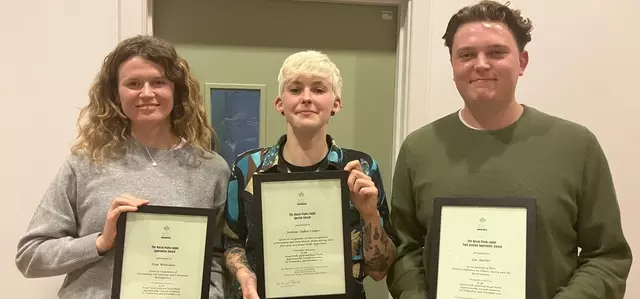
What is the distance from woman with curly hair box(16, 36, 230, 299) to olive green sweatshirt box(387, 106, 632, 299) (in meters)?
0.73

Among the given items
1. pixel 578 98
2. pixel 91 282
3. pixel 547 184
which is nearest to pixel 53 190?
pixel 91 282

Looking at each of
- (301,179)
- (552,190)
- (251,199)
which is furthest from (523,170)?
(251,199)

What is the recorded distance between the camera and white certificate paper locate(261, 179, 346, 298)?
1.44 meters

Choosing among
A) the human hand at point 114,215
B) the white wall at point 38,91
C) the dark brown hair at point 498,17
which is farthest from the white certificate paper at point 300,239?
the white wall at point 38,91

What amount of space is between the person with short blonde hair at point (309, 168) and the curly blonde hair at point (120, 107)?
0.24 metres

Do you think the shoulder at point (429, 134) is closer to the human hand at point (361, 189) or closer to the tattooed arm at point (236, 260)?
the human hand at point (361, 189)

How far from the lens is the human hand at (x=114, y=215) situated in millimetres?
1449

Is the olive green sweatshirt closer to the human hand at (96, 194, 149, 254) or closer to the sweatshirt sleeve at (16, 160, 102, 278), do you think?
the human hand at (96, 194, 149, 254)

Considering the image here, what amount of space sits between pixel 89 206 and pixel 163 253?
1.03 ft

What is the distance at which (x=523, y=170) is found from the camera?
4.77 feet

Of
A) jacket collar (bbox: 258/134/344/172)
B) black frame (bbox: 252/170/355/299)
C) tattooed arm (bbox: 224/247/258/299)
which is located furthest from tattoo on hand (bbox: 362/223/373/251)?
tattooed arm (bbox: 224/247/258/299)

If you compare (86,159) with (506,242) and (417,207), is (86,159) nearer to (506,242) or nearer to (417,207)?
(417,207)

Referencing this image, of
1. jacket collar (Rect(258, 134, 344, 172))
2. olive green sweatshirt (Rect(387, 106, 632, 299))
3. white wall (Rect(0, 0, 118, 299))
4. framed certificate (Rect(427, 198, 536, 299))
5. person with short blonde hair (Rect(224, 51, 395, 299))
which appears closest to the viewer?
framed certificate (Rect(427, 198, 536, 299))

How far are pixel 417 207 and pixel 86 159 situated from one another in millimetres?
1045
